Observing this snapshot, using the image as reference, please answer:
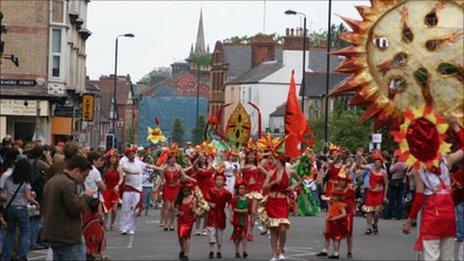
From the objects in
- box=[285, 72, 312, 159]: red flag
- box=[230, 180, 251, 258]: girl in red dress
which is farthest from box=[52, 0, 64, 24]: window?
box=[230, 180, 251, 258]: girl in red dress

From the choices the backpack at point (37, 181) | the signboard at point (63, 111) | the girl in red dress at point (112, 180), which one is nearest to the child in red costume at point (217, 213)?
the backpack at point (37, 181)

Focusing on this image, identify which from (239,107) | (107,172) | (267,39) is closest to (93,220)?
(107,172)

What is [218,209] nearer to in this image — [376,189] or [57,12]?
→ [376,189]

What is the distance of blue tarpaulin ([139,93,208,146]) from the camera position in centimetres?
13900

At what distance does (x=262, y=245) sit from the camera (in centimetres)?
2544

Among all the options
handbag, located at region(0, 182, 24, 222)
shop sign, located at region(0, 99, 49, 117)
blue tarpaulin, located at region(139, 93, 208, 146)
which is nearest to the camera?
handbag, located at region(0, 182, 24, 222)

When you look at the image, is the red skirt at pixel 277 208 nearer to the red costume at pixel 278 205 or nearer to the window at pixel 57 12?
the red costume at pixel 278 205

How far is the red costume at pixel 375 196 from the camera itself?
93.9 ft

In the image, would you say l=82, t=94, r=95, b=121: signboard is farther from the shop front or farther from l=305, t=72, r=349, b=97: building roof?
l=305, t=72, r=349, b=97: building roof

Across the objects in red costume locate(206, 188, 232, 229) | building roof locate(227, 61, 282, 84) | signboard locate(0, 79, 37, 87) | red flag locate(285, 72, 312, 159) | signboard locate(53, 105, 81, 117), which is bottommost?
red costume locate(206, 188, 232, 229)

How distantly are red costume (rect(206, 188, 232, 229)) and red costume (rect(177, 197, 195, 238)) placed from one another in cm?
66

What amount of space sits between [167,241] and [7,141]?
5.04 metres

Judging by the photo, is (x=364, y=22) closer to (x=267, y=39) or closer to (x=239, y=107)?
(x=239, y=107)

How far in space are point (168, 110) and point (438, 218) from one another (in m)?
128
